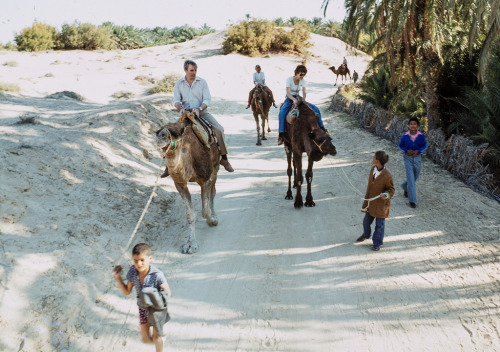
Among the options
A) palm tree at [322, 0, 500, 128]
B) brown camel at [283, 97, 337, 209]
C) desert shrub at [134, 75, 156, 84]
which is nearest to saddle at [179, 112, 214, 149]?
brown camel at [283, 97, 337, 209]

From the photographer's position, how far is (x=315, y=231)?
654 cm

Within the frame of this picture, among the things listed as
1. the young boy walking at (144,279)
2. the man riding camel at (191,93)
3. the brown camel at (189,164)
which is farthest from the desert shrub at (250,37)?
the young boy walking at (144,279)

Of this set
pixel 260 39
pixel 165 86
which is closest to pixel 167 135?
pixel 165 86

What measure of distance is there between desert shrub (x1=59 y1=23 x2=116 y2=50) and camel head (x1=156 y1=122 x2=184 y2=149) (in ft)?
134

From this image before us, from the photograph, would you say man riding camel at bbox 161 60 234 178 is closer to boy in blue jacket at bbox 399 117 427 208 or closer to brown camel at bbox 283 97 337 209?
brown camel at bbox 283 97 337 209

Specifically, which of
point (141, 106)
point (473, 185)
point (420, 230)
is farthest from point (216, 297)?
point (141, 106)

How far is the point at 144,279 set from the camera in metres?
3.50

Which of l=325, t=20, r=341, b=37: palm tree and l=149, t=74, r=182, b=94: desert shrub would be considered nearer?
l=149, t=74, r=182, b=94: desert shrub

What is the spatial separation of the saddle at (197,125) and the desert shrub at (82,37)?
39536 millimetres

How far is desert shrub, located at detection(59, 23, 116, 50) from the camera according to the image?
38.4 meters

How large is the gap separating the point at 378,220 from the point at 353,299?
5.16ft

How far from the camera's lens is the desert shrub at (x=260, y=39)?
1462 inches

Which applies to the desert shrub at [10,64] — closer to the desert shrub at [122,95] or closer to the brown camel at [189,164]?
the desert shrub at [122,95]

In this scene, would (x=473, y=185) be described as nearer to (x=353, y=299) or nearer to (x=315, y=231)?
(x=315, y=231)
